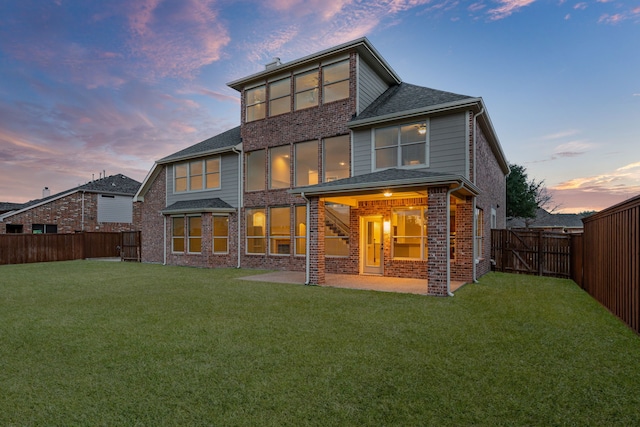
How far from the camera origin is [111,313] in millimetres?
6676

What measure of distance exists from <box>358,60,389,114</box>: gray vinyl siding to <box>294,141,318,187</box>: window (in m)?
2.53

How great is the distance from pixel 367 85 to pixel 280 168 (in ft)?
16.8

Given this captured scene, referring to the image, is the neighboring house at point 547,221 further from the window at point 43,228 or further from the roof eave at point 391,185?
the window at point 43,228

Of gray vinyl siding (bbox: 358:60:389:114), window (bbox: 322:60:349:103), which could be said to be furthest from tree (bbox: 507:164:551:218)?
window (bbox: 322:60:349:103)

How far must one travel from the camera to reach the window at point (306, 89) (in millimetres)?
13836

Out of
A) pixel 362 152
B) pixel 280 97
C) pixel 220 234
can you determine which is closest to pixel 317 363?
pixel 362 152

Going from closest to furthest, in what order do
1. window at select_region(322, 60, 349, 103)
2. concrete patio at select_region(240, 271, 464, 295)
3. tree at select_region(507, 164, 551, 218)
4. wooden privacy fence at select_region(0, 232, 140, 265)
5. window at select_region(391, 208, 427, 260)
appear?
concrete patio at select_region(240, 271, 464, 295) → window at select_region(391, 208, 427, 260) → window at select_region(322, 60, 349, 103) → wooden privacy fence at select_region(0, 232, 140, 265) → tree at select_region(507, 164, 551, 218)

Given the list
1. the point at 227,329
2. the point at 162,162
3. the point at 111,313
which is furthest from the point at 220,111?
the point at 227,329

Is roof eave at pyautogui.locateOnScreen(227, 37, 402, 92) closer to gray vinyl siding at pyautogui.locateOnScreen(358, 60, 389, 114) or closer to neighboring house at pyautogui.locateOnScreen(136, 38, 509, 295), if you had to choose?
neighboring house at pyautogui.locateOnScreen(136, 38, 509, 295)

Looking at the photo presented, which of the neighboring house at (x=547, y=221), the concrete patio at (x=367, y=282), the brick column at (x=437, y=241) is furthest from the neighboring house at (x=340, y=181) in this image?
the neighboring house at (x=547, y=221)

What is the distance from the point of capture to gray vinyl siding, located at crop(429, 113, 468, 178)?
10.3 meters

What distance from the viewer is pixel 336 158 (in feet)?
43.1

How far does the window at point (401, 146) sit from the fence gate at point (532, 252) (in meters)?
5.69

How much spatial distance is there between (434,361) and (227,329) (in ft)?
10.9
